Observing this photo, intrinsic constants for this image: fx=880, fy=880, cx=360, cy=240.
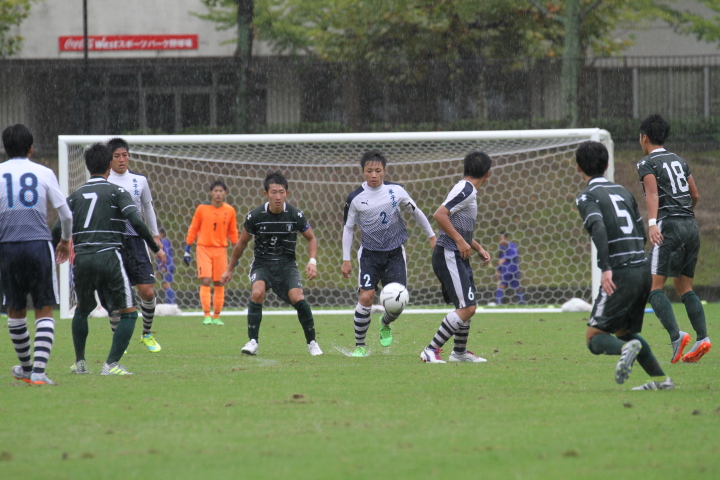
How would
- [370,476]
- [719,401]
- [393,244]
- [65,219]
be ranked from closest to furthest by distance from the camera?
[370,476] < [719,401] < [65,219] < [393,244]

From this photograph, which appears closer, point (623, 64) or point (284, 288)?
point (284, 288)

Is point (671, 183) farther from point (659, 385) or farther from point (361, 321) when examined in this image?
point (361, 321)

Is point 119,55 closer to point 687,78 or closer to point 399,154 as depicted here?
point 399,154

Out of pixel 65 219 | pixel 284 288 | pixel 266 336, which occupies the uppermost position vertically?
pixel 65 219

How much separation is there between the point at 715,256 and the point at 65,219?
16.8 meters

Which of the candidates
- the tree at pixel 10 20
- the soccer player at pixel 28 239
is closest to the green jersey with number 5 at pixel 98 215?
the soccer player at pixel 28 239

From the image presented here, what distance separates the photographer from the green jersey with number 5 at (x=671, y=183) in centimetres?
791

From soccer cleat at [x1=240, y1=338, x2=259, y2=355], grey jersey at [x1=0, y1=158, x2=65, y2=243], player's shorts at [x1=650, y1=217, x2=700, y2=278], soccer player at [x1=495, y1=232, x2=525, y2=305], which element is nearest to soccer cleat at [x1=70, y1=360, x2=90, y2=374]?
grey jersey at [x1=0, y1=158, x2=65, y2=243]

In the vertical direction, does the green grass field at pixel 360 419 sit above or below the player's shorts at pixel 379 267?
below

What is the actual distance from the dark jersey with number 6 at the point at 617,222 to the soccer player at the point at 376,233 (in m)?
2.97

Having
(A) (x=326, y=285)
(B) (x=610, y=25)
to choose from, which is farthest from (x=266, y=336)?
(B) (x=610, y=25)

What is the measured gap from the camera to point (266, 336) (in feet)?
37.4

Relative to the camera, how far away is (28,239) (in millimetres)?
6680

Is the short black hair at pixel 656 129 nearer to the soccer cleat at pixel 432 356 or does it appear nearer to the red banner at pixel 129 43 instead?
the soccer cleat at pixel 432 356
